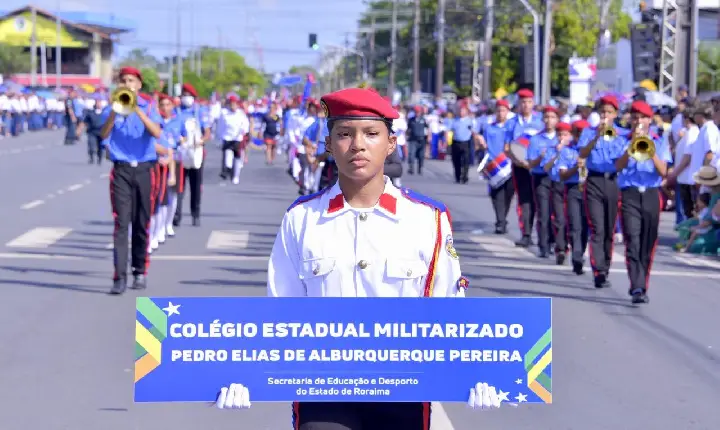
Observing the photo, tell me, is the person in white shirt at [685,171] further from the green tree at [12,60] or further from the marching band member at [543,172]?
the green tree at [12,60]

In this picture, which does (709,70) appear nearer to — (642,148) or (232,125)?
(232,125)

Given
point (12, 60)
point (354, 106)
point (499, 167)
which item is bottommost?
point (499, 167)

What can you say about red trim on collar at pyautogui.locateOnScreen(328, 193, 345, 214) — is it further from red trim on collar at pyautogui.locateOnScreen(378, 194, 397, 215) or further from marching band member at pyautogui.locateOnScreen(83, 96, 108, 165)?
marching band member at pyautogui.locateOnScreen(83, 96, 108, 165)

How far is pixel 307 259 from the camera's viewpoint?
480 centimetres

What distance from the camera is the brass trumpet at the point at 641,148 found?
42.0ft

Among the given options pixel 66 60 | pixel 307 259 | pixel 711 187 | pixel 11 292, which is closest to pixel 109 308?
pixel 11 292

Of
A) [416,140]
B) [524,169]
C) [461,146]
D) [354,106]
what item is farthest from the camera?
[416,140]

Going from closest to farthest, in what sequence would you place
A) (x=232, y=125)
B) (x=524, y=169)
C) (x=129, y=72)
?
(x=129, y=72)
(x=524, y=169)
(x=232, y=125)

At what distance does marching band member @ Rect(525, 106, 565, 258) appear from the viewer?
56.2ft

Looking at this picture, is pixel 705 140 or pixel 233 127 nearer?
pixel 705 140

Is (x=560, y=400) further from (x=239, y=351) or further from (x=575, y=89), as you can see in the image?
(x=575, y=89)

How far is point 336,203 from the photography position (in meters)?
4.83

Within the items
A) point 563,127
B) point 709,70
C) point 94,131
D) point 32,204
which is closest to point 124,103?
point 563,127

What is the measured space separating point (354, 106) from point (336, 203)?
0.33 metres
